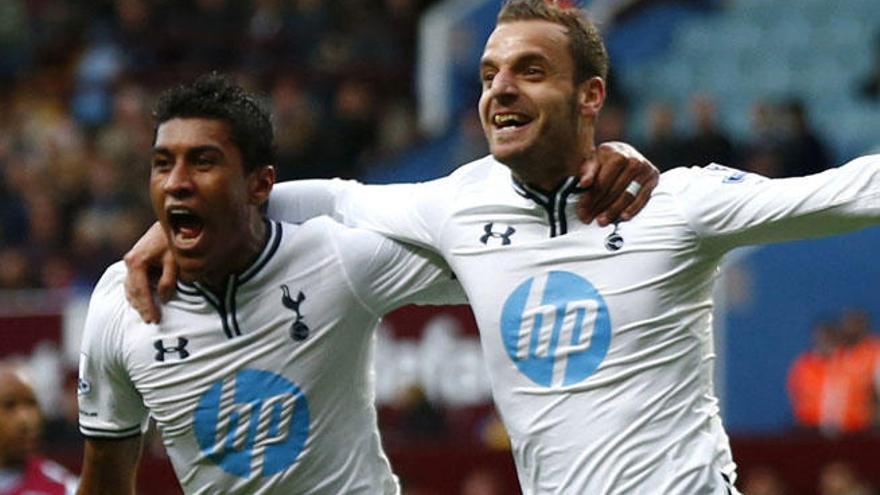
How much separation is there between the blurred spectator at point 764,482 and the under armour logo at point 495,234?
17.1ft

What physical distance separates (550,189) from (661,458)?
77 centimetres

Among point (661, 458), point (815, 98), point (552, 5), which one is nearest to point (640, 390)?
point (661, 458)

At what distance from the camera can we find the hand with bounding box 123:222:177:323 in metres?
6.07

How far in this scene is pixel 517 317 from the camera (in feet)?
18.6

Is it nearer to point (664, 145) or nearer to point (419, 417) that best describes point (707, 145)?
point (664, 145)

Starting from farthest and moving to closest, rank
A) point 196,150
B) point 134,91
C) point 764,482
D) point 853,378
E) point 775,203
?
point 134,91 < point 853,378 < point 764,482 < point 196,150 < point 775,203

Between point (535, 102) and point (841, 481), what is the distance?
18.0 ft

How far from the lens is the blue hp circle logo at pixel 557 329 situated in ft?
18.4

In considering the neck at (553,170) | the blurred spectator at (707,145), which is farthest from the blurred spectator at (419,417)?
the neck at (553,170)

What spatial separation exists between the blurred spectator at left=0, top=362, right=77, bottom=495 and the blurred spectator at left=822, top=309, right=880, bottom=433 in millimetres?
4996

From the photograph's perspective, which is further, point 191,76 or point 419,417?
point 191,76

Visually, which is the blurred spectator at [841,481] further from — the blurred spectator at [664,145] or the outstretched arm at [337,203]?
the outstretched arm at [337,203]

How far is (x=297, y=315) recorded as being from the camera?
19.9ft

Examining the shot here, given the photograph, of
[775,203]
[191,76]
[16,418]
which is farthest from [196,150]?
[191,76]
